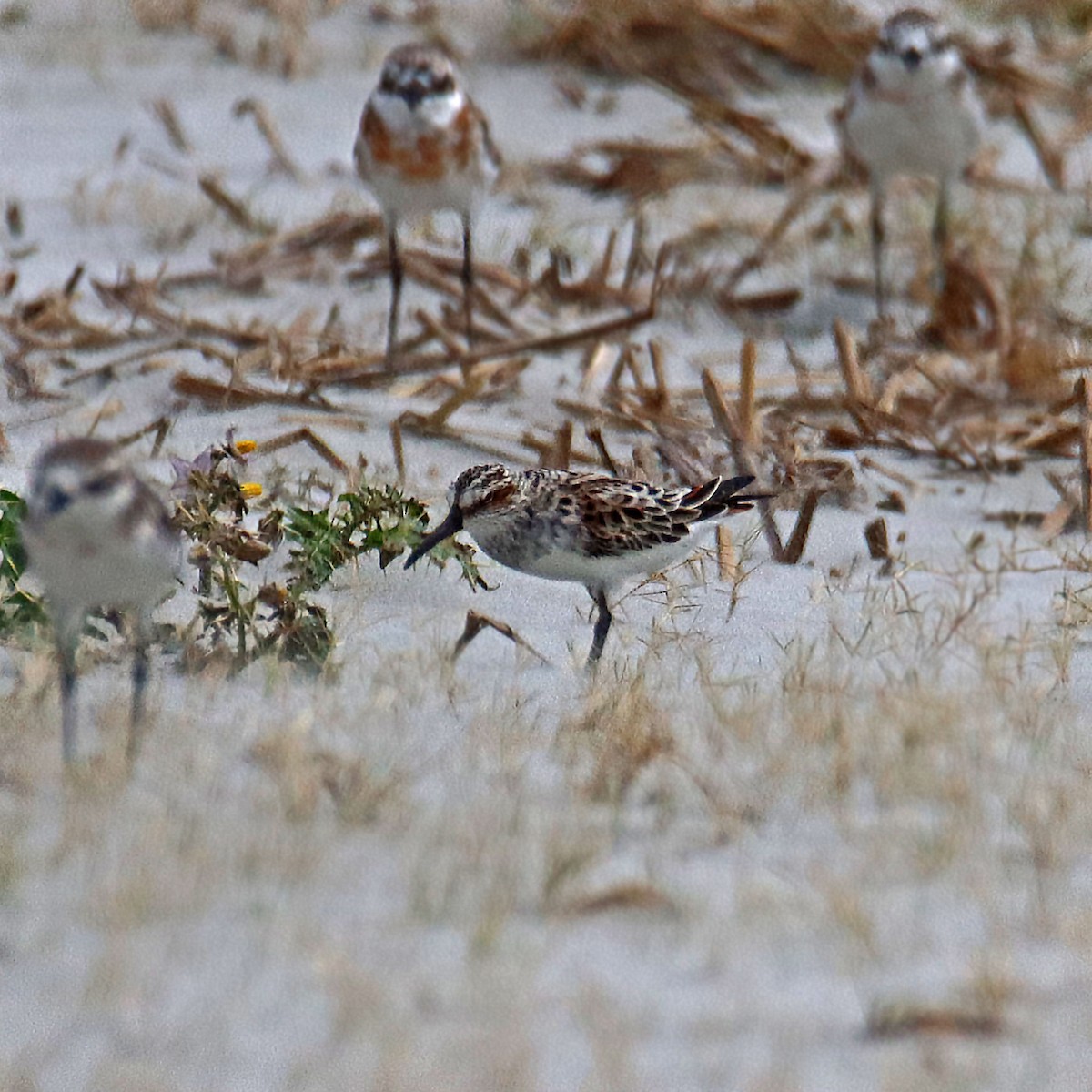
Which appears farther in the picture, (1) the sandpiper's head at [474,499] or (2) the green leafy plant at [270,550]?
(1) the sandpiper's head at [474,499]

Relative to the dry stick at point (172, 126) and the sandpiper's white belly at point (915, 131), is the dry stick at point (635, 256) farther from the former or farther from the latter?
the dry stick at point (172, 126)

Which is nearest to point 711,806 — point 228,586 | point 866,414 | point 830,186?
point 228,586

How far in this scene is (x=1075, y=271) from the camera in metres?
8.68

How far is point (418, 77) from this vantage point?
26.6ft

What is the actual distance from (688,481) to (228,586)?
6.93 ft

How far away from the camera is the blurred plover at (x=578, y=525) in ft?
16.7

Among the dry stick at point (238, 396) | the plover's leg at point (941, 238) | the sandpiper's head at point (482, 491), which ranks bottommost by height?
the dry stick at point (238, 396)

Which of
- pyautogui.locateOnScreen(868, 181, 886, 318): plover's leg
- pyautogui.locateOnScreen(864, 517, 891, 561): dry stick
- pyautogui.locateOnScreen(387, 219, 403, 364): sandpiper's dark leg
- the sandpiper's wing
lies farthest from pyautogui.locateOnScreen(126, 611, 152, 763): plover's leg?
pyautogui.locateOnScreen(868, 181, 886, 318): plover's leg

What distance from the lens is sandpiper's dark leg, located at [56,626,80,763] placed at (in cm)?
410

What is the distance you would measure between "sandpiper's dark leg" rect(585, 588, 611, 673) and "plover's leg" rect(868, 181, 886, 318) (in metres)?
3.65

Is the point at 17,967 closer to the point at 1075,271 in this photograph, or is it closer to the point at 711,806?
the point at 711,806

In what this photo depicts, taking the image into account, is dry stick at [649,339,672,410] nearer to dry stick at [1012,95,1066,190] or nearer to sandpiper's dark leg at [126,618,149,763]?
sandpiper's dark leg at [126,618,149,763]

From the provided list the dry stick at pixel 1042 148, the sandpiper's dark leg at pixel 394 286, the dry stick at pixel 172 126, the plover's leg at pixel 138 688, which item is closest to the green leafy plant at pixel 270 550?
the plover's leg at pixel 138 688

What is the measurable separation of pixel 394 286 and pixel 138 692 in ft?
13.4
